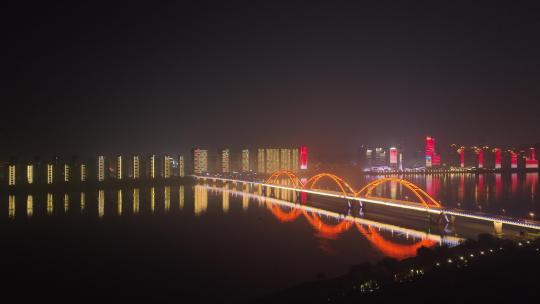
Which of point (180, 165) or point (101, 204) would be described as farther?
point (180, 165)

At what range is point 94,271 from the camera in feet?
40.6

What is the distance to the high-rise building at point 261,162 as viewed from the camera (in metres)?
60.0

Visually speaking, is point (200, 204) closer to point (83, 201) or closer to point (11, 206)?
point (83, 201)

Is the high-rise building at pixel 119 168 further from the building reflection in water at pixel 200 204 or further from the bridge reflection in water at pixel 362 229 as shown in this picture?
the bridge reflection in water at pixel 362 229

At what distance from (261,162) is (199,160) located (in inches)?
356

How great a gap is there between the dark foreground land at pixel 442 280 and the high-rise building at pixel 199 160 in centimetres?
4861

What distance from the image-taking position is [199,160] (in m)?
58.3

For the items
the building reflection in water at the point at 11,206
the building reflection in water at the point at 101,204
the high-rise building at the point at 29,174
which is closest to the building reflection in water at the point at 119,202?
the building reflection in water at the point at 101,204

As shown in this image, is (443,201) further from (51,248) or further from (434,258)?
(51,248)

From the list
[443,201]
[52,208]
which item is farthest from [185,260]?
[443,201]

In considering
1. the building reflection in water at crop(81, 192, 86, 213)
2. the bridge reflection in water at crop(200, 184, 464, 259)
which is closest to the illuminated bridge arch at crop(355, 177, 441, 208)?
the bridge reflection in water at crop(200, 184, 464, 259)

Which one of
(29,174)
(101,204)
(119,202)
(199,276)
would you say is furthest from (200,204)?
(29,174)

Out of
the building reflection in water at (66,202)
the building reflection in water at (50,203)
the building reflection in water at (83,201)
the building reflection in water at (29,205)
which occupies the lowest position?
the building reflection in water at (83,201)

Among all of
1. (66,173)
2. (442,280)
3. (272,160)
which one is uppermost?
(272,160)
